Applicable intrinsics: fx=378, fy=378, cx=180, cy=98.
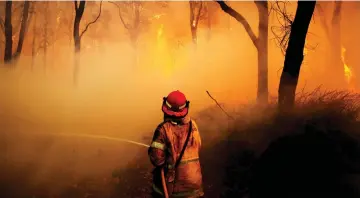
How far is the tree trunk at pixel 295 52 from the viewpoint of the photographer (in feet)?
24.3

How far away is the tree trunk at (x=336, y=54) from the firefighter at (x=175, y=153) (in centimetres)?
714

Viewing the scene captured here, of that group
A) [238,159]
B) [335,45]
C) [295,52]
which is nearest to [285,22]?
[295,52]

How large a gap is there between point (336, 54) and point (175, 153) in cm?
1002

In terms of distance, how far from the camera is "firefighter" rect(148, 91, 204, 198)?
4.34 m

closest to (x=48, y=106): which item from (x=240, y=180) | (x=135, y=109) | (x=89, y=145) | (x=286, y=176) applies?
(x=135, y=109)

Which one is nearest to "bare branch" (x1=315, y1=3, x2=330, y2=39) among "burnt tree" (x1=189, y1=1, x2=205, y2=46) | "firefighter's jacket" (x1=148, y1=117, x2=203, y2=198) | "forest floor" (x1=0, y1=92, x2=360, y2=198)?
"burnt tree" (x1=189, y1=1, x2=205, y2=46)

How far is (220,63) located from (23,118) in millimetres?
6898

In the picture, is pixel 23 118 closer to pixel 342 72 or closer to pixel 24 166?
pixel 24 166

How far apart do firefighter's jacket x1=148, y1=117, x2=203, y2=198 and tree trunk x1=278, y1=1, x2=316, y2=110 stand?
3.87 meters

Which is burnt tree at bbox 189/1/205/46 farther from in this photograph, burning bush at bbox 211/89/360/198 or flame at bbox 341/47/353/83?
burning bush at bbox 211/89/360/198

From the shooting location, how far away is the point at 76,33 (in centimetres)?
1495

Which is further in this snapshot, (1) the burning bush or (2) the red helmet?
(1) the burning bush

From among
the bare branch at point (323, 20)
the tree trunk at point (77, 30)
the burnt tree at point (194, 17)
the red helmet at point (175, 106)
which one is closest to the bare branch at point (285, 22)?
the bare branch at point (323, 20)

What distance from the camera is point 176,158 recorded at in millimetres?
4504
